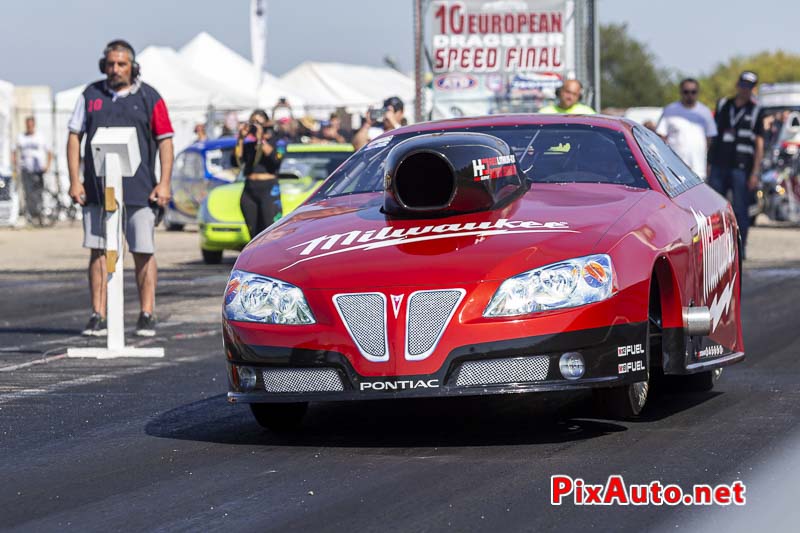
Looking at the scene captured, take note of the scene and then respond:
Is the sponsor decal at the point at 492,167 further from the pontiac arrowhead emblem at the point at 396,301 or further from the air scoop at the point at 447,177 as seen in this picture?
the pontiac arrowhead emblem at the point at 396,301

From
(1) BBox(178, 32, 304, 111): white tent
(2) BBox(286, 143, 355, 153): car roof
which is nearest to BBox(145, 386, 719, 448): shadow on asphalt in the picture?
(2) BBox(286, 143, 355, 153): car roof


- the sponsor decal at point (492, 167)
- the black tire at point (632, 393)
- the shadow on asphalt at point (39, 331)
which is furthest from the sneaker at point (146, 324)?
the black tire at point (632, 393)

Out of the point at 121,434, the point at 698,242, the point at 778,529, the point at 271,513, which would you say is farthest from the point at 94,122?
the point at 778,529

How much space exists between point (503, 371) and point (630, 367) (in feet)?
1.76

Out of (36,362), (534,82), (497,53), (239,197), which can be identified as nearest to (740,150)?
(534,82)

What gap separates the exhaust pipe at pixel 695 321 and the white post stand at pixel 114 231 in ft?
13.8

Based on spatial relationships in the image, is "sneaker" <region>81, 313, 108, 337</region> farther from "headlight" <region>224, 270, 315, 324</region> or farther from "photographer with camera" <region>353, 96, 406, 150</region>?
"photographer with camera" <region>353, 96, 406, 150</region>

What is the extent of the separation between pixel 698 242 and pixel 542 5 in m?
13.3

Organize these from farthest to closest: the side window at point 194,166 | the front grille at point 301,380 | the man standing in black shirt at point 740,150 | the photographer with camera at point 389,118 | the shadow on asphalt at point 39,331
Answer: the side window at point 194,166 < the man standing in black shirt at point 740,150 < the photographer with camera at point 389,118 < the shadow on asphalt at point 39,331 < the front grille at point 301,380

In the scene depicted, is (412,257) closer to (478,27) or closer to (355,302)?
(355,302)

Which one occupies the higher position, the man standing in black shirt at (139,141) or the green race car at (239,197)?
the man standing in black shirt at (139,141)

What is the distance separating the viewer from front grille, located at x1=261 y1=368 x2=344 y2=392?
6125 millimetres

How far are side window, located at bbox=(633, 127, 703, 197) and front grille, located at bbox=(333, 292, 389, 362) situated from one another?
1787 millimetres

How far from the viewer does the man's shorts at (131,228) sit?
10.7 metres
